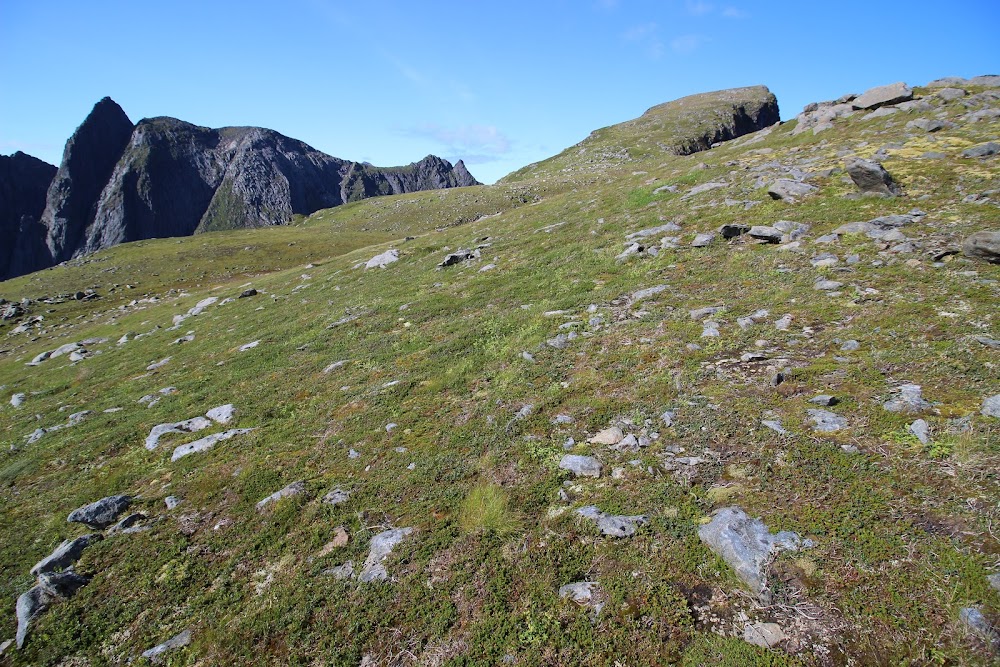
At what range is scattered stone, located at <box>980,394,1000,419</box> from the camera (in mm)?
6763

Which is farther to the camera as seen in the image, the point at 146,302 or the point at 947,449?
the point at 146,302

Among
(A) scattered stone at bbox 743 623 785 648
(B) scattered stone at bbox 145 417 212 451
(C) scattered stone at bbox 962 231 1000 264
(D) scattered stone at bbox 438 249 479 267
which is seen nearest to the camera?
(A) scattered stone at bbox 743 623 785 648

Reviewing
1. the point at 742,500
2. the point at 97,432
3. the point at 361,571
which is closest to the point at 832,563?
the point at 742,500

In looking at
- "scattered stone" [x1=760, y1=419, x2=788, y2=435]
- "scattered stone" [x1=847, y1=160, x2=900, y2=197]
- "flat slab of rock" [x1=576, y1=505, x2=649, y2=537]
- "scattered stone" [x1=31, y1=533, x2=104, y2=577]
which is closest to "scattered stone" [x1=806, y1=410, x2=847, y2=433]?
"scattered stone" [x1=760, y1=419, x2=788, y2=435]

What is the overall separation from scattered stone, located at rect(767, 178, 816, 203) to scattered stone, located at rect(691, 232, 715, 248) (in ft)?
14.4

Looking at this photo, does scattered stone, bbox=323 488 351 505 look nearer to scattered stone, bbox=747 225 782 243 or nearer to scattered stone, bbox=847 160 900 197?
scattered stone, bbox=747 225 782 243

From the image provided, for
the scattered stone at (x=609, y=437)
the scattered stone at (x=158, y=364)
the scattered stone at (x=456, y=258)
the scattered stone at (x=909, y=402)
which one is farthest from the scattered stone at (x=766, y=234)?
the scattered stone at (x=158, y=364)

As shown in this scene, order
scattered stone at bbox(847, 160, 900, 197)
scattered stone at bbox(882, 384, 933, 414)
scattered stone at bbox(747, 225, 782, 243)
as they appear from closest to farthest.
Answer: scattered stone at bbox(882, 384, 933, 414) → scattered stone at bbox(747, 225, 782, 243) → scattered stone at bbox(847, 160, 900, 197)

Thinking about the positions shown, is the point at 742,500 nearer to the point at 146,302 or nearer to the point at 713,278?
the point at 713,278

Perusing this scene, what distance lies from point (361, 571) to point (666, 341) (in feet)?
27.2

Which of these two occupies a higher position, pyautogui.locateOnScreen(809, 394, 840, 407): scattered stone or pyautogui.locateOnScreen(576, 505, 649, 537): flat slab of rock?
pyautogui.locateOnScreen(809, 394, 840, 407): scattered stone

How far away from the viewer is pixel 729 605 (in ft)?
17.4

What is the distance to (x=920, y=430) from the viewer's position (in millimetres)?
6773

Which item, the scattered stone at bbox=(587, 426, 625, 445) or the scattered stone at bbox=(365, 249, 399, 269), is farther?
the scattered stone at bbox=(365, 249, 399, 269)
